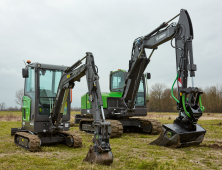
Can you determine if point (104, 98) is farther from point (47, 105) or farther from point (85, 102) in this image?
point (47, 105)

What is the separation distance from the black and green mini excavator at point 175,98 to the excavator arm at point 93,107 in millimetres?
2884

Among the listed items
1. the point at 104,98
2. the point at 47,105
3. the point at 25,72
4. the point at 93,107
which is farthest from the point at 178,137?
the point at 25,72

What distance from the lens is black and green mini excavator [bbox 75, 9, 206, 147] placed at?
7016 mm

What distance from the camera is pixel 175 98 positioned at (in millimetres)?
7164

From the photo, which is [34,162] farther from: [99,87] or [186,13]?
[186,13]

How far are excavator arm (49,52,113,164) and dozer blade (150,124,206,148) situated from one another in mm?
2814

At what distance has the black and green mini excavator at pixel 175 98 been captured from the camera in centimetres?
702

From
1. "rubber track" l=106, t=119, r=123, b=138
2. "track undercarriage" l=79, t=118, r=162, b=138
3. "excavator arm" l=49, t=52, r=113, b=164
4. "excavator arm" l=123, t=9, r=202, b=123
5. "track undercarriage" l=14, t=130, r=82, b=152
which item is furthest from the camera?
"track undercarriage" l=79, t=118, r=162, b=138

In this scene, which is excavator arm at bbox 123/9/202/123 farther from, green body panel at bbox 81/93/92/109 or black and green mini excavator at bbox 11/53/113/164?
black and green mini excavator at bbox 11/53/113/164

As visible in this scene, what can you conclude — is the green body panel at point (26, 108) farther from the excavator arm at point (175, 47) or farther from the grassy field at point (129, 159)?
the excavator arm at point (175, 47)

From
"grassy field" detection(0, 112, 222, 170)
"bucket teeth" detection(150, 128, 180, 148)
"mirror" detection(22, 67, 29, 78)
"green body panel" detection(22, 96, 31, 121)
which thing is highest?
"mirror" detection(22, 67, 29, 78)

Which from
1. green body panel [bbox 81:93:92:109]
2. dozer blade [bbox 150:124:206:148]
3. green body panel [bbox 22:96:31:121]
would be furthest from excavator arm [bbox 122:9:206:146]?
green body panel [bbox 81:93:92:109]

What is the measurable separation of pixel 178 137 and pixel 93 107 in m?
3.08

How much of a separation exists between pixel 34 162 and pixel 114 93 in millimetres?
6829
